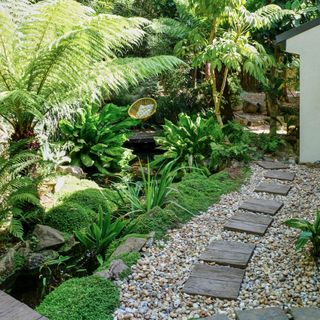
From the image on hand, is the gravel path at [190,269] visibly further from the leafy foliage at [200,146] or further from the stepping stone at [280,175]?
the leafy foliage at [200,146]

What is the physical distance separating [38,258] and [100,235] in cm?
57

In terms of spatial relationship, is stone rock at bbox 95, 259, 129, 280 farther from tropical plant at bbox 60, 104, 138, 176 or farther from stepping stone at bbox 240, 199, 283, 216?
tropical plant at bbox 60, 104, 138, 176

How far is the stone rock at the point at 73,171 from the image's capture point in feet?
17.0

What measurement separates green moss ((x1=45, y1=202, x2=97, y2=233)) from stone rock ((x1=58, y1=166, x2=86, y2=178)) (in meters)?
1.07

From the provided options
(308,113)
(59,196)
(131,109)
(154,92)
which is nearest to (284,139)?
(308,113)

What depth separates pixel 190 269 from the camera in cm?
275

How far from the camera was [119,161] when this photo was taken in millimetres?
5879

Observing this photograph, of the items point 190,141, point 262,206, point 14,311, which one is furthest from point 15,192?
point 190,141

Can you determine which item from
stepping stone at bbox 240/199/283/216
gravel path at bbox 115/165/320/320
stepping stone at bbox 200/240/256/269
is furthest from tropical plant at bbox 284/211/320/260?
stepping stone at bbox 240/199/283/216

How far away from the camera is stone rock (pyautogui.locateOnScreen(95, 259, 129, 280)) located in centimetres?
259

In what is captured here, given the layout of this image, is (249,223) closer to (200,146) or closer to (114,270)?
(114,270)

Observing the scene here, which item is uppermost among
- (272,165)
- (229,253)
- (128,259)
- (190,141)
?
(128,259)

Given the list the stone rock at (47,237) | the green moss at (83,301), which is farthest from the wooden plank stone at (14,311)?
the stone rock at (47,237)

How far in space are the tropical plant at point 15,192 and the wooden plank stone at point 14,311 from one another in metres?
1.49
